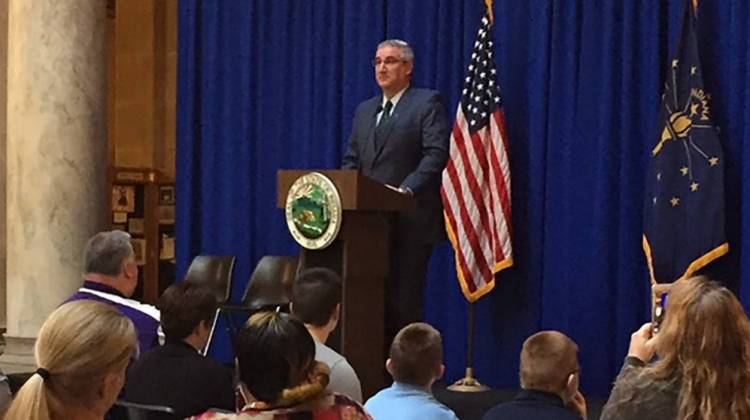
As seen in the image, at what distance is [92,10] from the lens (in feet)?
26.5

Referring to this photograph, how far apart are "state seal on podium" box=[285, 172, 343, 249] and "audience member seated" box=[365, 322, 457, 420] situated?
6.96 ft

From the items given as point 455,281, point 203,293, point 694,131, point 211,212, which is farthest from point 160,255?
point 203,293

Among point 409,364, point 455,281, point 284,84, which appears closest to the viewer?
point 409,364

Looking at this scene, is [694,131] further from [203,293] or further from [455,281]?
[203,293]

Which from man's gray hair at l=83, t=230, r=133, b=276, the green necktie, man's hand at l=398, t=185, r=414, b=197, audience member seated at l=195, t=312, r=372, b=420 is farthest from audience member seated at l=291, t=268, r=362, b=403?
the green necktie

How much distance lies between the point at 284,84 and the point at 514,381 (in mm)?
2713

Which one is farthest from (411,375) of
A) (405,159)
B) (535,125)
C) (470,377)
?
(535,125)

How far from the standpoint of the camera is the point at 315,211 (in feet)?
19.2

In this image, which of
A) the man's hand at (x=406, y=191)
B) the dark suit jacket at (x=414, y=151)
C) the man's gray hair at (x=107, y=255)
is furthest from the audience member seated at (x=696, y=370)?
the dark suit jacket at (x=414, y=151)

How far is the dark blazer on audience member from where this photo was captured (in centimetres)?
315

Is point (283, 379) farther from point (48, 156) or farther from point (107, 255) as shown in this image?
point (48, 156)

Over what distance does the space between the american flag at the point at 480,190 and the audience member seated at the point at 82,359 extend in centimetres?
499

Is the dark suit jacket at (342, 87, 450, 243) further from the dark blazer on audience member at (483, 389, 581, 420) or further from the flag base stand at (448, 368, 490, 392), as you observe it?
the dark blazer on audience member at (483, 389, 581, 420)

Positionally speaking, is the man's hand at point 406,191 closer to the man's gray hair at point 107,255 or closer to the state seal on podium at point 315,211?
the state seal on podium at point 315,211
